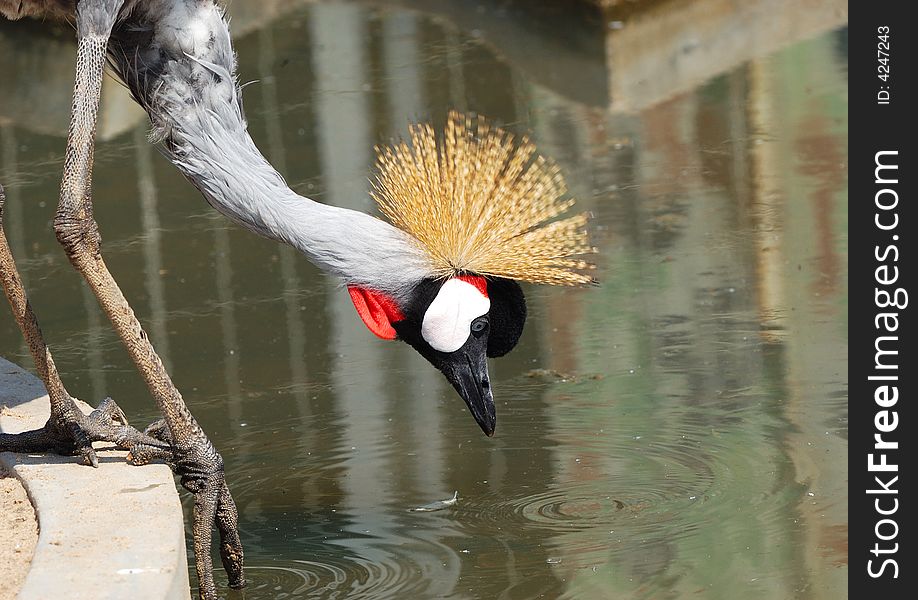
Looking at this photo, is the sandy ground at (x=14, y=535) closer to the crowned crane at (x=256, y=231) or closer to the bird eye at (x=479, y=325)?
the crowned crane at (x=256, y=231)

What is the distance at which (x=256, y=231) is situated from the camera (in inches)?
163

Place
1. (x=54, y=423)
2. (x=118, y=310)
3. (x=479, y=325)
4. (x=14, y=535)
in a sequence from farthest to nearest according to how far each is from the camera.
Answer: (x=54, y=423) → (x=479, y=325) → (x=118, y=310) → (x=14, y=535)

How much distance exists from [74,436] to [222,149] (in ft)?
3.08

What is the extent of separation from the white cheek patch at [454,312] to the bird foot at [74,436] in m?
0.87

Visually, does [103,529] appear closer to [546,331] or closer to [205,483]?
[205,483]

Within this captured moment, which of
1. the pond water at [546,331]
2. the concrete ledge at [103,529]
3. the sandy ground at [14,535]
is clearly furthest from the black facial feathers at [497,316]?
the sandy ground at [14,535]

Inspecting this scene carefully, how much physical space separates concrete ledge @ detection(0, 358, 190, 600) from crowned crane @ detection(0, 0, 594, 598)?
116mm

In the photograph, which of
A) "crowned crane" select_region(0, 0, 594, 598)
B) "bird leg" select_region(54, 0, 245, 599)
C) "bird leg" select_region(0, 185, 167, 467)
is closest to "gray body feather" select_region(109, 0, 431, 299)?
"crowned crane" select_region(0, 0, 594, 598)

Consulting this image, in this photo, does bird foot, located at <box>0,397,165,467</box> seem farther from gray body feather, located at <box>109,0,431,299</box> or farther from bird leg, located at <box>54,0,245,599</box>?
gray body feather, located at <box>109,0,431,299</box>

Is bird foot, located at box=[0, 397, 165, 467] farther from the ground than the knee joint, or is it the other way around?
the knee joint

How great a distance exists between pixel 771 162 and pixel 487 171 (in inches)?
148

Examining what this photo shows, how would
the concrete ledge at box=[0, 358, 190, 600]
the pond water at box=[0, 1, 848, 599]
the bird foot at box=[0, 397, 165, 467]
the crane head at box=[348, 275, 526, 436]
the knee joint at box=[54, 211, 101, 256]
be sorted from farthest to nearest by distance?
the pond water at box=[0, 1, 848, 599] → the bird foot at box=[0, 397, 165, 467] → the crane head at box=[348, 275, 526, 436] → the knee joint at box=[54, 211, 101, 256] → the concrete ledge at box=[0, 358, 190, 600]

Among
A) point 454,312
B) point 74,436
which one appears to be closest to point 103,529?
point 74,436

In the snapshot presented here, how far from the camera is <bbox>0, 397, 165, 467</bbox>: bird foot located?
4180 millimetres
